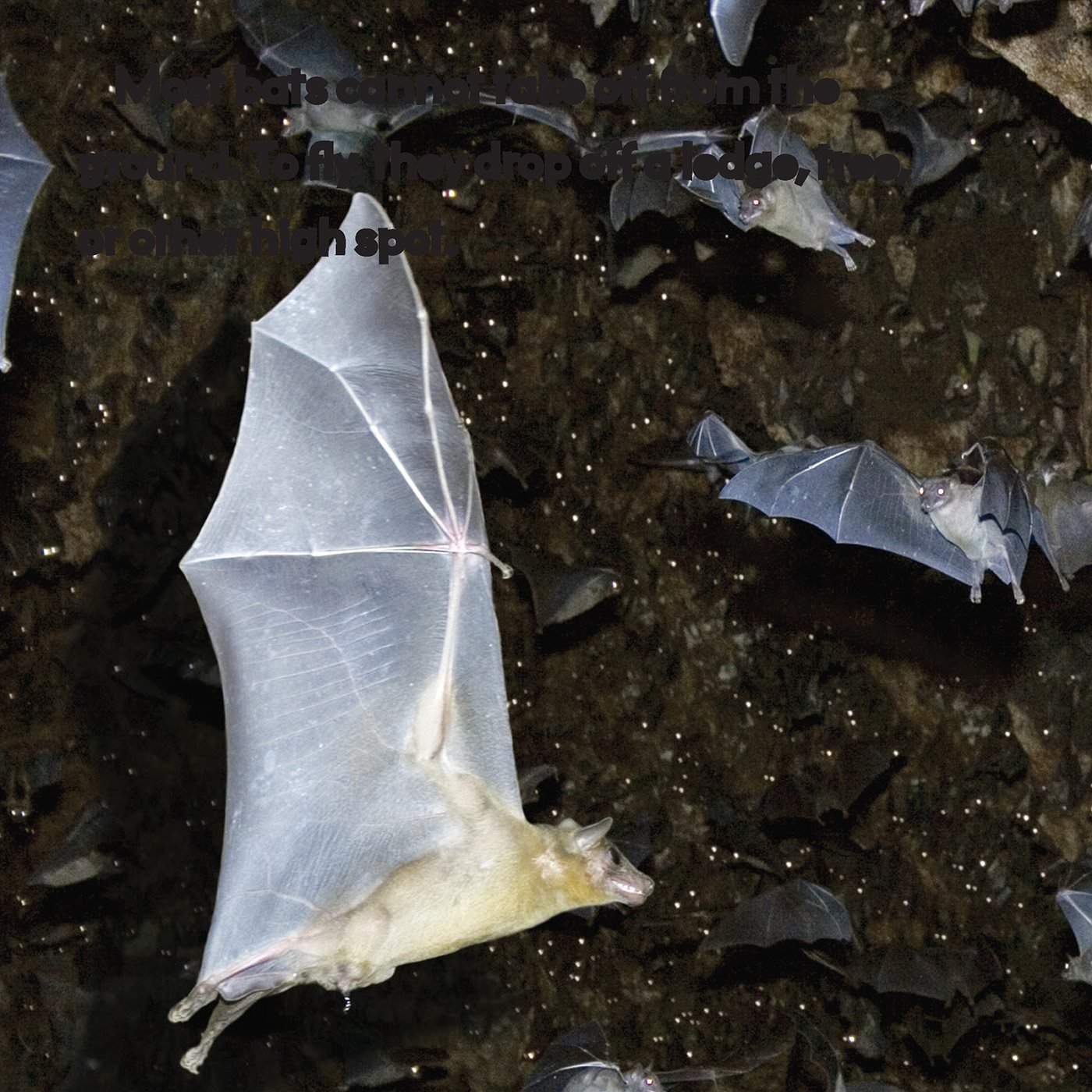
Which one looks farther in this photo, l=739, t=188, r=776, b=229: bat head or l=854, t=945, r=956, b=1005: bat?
l=854, t=945, r=956, b=1005: bat

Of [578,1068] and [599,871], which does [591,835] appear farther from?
[578,1068]

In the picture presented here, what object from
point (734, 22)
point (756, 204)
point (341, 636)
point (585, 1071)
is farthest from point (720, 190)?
point (585, 1071)

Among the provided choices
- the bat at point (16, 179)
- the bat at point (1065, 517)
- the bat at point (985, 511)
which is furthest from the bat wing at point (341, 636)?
the bat at point (1065, 517)

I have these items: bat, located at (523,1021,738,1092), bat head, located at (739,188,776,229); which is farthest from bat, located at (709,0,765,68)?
bat, located at (523,1021,738,1092)

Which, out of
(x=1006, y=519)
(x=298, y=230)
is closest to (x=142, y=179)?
(x=298, y=230)

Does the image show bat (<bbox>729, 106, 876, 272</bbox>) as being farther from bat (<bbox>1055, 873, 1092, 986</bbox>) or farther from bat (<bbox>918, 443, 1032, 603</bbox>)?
bat (<bbox>1055, 873, 1092, 986</bbox>)

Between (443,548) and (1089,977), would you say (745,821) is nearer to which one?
(1089,977)
